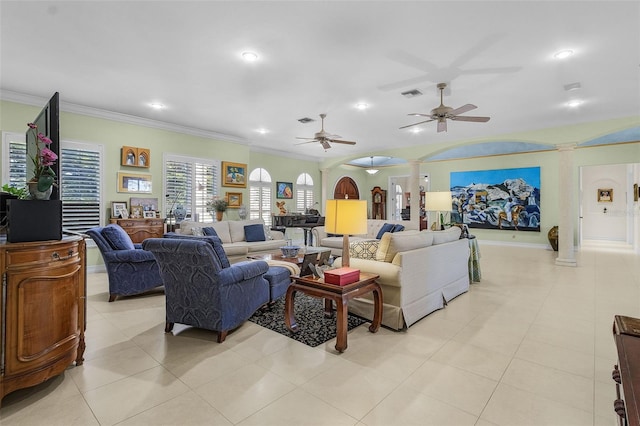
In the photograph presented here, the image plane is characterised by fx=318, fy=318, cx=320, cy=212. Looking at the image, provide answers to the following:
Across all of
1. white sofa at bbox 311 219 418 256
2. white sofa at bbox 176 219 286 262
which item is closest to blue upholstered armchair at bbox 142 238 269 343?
white sofa at bbox 176 219 286 262

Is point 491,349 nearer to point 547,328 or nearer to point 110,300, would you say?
point 547,328

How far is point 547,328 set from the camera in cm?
322

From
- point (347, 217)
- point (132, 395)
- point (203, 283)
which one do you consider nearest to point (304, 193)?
point (347, 217)

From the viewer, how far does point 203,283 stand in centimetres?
284

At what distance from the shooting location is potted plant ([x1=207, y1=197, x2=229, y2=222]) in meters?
7.13

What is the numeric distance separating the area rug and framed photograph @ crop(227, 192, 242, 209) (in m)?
4.10

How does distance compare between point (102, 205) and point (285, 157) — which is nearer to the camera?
point (102, 205)

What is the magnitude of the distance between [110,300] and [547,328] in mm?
5066

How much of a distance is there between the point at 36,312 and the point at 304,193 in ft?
27.3

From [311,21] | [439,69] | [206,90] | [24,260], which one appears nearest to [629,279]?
[439,69]

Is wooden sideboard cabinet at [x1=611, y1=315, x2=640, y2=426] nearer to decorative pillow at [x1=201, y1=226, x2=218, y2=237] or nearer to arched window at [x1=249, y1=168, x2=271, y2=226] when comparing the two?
decorative pillow at [x1=201, y1=226, x2=218, y2=237]

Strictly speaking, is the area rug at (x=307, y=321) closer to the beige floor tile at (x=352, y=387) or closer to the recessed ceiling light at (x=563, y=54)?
the beige floor tile at (x=352, y=387)

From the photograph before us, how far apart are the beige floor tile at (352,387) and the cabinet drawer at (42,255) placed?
1927 millimetres

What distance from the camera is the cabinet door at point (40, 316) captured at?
1968 millimetres
